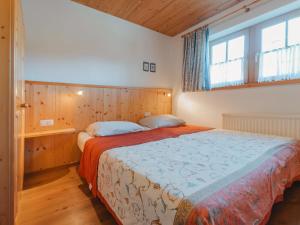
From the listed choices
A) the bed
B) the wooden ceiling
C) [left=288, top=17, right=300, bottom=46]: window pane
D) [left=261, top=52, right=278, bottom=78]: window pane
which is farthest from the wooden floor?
the wooden ceiling

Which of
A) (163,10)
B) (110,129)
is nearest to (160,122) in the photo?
(110,129)

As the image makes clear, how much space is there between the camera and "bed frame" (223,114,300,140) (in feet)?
6.66

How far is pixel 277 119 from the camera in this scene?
7.11 feet

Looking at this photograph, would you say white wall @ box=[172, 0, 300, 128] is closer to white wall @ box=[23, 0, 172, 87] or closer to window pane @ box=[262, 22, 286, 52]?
window pane @ box=[262, 22, 286, 52]

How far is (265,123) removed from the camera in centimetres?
228

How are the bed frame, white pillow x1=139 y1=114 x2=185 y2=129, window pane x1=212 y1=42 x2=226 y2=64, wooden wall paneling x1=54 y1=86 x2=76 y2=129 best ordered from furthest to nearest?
window pane x1=212 y1=42 x2=226 y2=64, white pillow x1=139 y1=114 x2=185 y2=129, wooden wall paneling x1=54 y1=86 x2=76 y2=129, the bed frame

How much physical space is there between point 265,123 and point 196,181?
6.34 feet

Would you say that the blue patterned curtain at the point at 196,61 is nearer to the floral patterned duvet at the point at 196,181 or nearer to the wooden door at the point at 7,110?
the floral patterned duvet at the point at 196,181

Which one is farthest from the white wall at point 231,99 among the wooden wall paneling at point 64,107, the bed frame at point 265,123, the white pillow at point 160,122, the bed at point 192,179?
the wooden wall paneling at point 64,107

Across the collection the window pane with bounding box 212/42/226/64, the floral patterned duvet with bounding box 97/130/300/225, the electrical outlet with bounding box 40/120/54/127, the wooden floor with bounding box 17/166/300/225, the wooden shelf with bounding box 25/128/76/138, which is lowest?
the wooden floor with bounding box 17/166/300/225

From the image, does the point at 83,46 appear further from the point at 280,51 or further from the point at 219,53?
the point at 280,51

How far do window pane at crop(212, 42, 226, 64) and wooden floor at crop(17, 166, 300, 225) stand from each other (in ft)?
6.89

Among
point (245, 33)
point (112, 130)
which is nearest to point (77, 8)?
point (112, 130)

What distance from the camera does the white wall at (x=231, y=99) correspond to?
215cm
